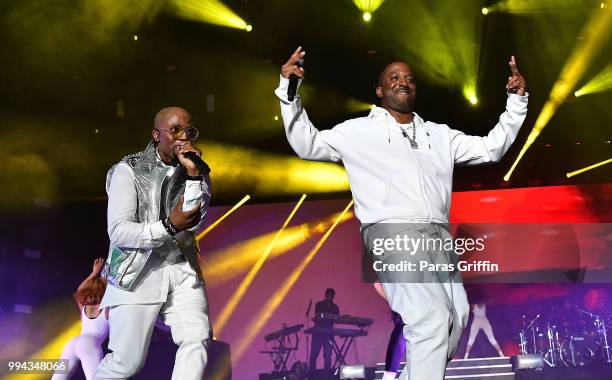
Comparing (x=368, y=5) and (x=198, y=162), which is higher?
(x=368, y=5)

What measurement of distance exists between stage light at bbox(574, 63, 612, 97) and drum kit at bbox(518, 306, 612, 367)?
10.2 ft

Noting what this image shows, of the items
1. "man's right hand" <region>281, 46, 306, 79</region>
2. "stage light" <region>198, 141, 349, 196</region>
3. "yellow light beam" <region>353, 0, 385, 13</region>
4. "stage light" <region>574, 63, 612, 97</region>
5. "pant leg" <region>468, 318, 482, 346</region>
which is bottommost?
"pant leg" <region>468, 318, 482, 346</region>

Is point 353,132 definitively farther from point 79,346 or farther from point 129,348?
point 79,346

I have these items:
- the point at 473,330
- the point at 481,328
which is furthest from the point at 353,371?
the point at 481,328

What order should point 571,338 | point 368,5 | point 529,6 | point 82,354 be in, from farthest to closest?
point 571,338 < point 529,6 < point 368,5 < point 82,354

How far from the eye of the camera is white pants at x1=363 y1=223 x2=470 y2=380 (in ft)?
12.0

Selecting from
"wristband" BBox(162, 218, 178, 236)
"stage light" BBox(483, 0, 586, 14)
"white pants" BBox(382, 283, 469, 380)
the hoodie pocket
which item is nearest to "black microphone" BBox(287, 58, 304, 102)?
the hoodie pocket

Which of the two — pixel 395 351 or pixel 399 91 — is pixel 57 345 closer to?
pixel 395 351

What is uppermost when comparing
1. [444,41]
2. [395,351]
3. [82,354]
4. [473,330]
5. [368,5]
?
[368,5]

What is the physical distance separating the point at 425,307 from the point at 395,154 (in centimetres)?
88

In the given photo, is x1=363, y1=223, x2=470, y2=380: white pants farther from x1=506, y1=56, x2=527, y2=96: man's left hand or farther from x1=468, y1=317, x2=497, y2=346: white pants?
x1=468, y1=317, x2=497, y2=346: white pants

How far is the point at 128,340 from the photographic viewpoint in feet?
13.5

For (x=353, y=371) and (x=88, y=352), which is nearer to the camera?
(x=88, y=352)

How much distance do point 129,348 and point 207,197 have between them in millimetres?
950
